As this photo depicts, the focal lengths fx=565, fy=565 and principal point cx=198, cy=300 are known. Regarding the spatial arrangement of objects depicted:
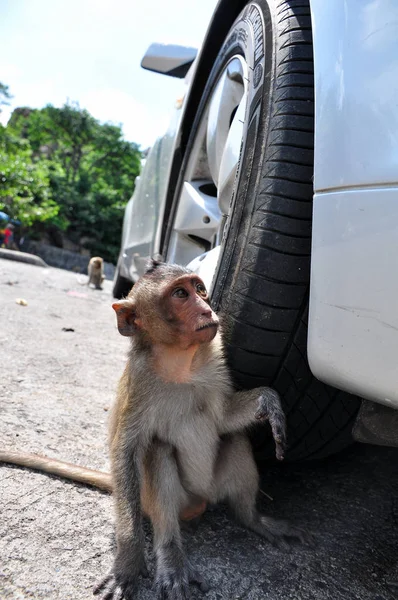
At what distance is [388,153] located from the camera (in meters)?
1.21

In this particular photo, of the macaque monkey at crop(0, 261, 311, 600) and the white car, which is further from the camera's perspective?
the macaque monkey at crop(0, 261, 311, 600)

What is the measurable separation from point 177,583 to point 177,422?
45 cm

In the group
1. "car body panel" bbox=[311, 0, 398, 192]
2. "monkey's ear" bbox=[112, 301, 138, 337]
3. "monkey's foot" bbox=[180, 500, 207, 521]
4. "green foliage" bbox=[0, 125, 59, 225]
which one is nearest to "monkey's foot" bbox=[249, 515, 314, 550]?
"monkey's foot" bbox=[180, 500, 207, 521]

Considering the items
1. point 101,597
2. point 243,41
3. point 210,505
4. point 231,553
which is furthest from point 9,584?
point 243,41

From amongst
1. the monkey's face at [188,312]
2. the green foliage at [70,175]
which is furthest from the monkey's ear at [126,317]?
the green foliage at [70,175]

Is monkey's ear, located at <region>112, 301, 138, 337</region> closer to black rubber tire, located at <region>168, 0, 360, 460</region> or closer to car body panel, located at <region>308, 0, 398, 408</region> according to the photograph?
black rubber tire, located at <region>168, 0, 360, 460</region>

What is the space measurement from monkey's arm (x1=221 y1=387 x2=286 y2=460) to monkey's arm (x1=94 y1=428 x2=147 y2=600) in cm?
30

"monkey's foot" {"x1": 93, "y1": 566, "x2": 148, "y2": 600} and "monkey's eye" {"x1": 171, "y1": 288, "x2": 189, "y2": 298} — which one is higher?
"monkey's eye" {"x1": 171, "y1": 288, "x2": 189, "y2": 298}

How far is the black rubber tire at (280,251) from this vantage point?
1.61 metres

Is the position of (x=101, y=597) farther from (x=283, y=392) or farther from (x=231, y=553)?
(x=283, y=392)

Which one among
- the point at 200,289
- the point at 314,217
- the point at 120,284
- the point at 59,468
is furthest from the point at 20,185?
the point at 314,217

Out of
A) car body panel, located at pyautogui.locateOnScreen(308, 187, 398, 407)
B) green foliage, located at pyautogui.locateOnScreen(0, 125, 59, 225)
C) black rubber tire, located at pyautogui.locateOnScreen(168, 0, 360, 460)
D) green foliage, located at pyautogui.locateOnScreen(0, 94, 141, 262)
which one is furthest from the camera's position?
green foliage, located at pyautogui.locateOnScreen(0, 94, 141, 262)

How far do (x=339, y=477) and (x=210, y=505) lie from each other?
520 mm

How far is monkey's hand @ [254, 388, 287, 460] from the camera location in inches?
63.4
